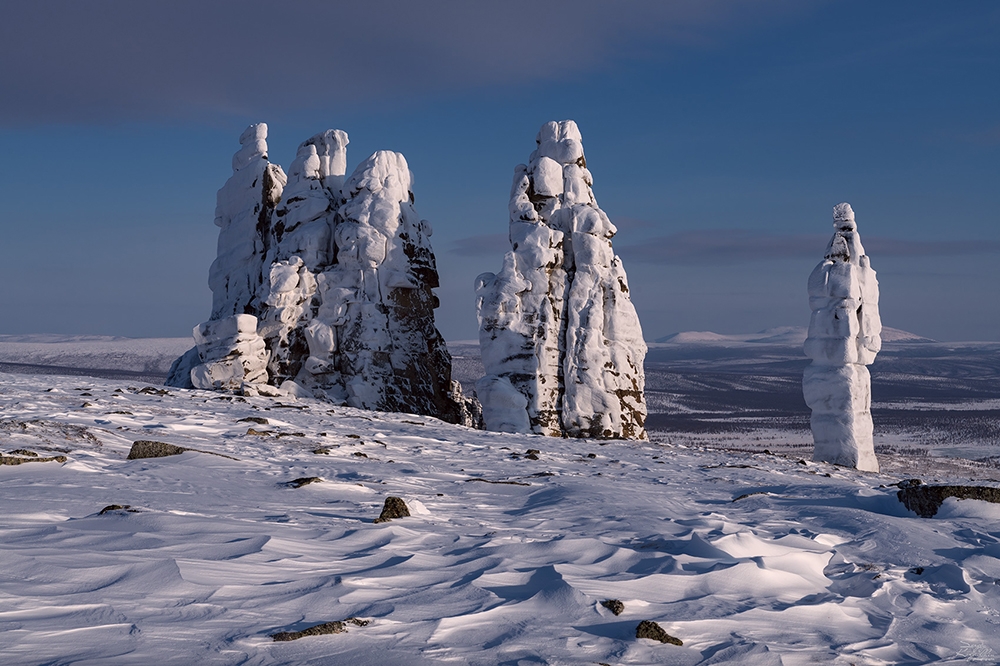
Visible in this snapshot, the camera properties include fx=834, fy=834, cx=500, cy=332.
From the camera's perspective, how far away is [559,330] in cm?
2720

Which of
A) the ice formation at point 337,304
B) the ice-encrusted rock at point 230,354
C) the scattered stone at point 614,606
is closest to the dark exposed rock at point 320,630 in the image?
the scattered stone at point 614,606

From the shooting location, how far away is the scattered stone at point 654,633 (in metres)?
5.15

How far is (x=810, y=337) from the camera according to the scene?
23484 millimetres

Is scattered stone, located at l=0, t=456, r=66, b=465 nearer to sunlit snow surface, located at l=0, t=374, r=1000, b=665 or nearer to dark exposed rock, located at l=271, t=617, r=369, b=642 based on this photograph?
sunlit snow surface, located at l=0, t=374, r=1000, b=665

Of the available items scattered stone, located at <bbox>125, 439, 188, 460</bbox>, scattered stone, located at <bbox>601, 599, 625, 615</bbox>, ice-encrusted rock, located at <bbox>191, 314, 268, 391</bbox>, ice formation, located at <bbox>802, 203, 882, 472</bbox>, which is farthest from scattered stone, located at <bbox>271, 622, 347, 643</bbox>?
ice-encrusted rock, located at <bbox>191, 314, 268, 391</bbox>

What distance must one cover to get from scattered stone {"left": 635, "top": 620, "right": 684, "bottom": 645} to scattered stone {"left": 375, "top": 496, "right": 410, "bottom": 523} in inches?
140

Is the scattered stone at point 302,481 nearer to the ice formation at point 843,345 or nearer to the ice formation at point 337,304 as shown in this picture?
the ice formation at point 843,345

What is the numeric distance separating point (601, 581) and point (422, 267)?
25286 millimetres

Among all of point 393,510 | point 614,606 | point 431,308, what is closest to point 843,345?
point 431,308

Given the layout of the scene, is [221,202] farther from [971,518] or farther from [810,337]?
[971,518]

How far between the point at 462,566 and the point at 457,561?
0.61ft

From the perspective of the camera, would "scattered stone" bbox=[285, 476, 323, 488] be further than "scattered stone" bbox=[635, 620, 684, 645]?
Yes

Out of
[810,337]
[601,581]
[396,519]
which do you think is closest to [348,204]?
[810,337]

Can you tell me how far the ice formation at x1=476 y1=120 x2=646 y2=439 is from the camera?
87.0ft
